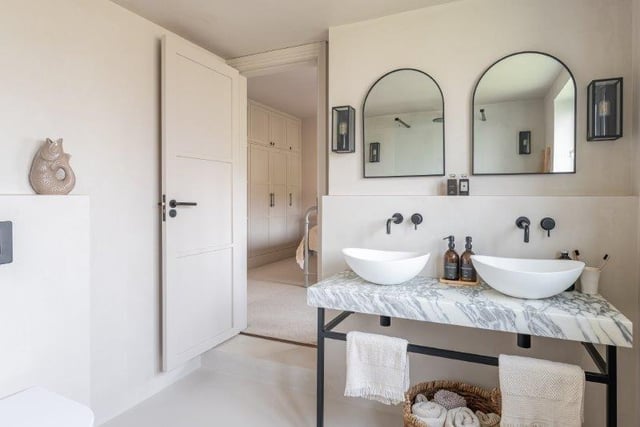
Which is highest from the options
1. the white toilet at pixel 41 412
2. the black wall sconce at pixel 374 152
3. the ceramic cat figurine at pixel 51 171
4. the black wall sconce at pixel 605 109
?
the black wall sconce at pixel 605 109

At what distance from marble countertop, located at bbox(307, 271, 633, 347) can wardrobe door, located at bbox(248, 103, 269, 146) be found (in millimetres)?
3812

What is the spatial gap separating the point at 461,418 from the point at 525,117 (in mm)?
1497

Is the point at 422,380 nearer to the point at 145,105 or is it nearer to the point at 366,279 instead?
the point at 366,279

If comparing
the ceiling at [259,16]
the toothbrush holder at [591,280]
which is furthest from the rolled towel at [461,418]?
the ceiling at [259,16]

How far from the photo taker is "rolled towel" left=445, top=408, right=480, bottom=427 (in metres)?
1.63

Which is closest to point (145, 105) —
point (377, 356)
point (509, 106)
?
point (377, 356)

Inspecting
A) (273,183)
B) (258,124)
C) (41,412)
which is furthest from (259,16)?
(273,183)

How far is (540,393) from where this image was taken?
4.41ft

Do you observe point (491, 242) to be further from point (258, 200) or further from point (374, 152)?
point (258, 200)

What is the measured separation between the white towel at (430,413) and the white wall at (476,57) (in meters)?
Result: 1.08

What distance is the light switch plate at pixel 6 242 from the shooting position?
146 centimetres

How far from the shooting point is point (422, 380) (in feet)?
6.72

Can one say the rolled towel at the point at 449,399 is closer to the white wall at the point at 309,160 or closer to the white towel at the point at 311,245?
the white towel at the point at 311,245

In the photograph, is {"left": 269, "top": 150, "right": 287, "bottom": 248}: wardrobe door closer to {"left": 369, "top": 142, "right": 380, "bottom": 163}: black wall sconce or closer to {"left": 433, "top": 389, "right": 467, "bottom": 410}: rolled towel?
{"left": 369, "top": 142, "right": 380, "bottom": 163}: black wall sconce
